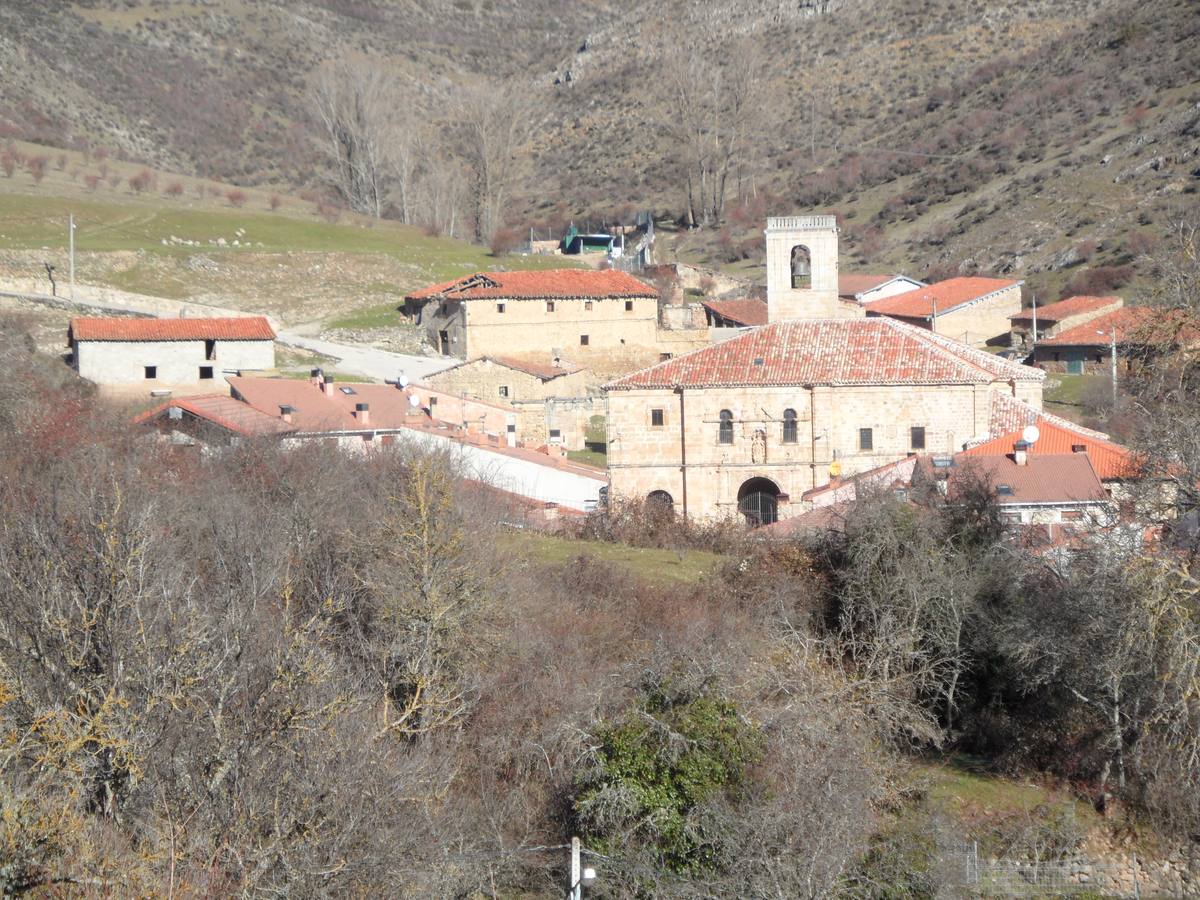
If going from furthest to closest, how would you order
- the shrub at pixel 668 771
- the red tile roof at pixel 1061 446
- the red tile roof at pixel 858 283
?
the red tile roof at pixel 858 283 < the red tile roof at pixel 1061 446 < the shrub at pixel 668 771

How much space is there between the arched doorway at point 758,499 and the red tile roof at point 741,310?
1511 centimetres

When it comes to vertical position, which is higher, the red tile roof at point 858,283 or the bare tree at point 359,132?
the bare tree at point 359,132

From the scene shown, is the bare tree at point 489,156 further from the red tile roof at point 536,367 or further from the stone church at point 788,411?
the stone church at point 788,411

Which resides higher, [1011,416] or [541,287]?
[541,287]

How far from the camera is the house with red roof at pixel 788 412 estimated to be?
3177 cm

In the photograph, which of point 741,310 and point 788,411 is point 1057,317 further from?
point 788,411

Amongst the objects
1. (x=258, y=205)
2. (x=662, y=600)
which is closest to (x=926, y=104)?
(x=258, y=205)

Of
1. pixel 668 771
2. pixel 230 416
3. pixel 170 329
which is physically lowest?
pixel 668 771

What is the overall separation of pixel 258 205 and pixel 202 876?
58.7 metres

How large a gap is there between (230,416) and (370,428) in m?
2.92

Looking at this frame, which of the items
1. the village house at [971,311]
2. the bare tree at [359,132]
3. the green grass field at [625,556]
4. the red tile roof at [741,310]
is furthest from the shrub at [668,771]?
the bare tree at [359,132]

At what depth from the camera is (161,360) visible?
3772 cm

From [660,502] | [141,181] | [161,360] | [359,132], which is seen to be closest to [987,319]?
[660,502]

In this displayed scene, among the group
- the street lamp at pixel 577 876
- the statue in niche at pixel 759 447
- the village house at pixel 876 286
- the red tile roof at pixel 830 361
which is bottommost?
the street lamp at pixel 577 876
